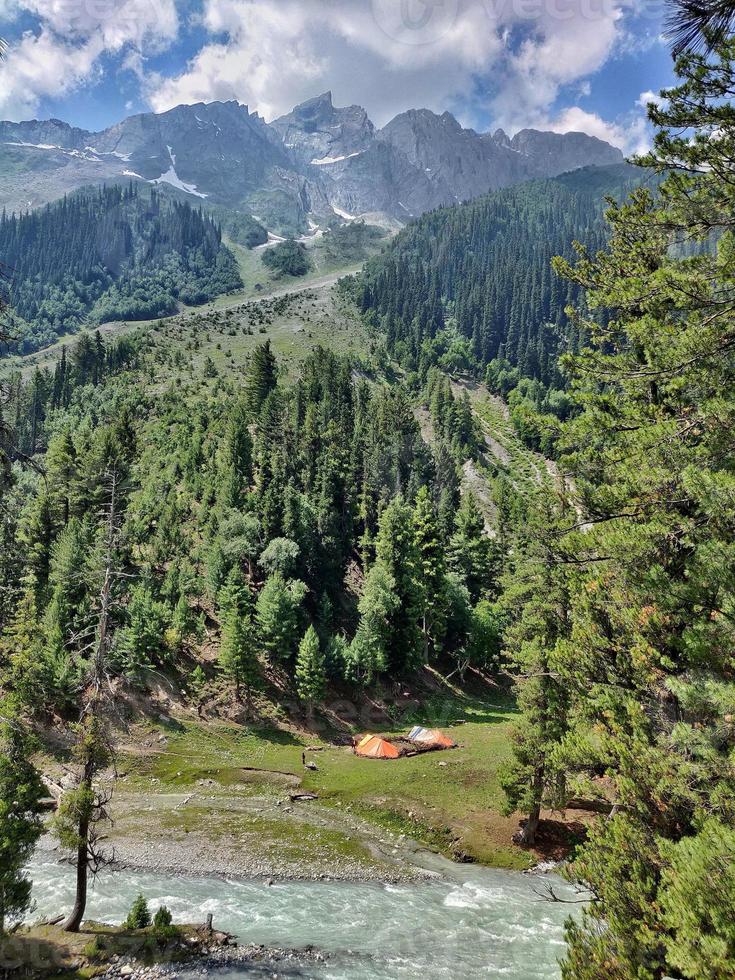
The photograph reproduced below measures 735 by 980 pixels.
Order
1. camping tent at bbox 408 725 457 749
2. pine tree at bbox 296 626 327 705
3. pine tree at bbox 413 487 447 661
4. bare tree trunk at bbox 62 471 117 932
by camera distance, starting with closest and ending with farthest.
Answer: bare tree trunk at bbox 62 471 117 932 → camping tent at bbox 408 725 457 749 → pine tree at bbox 296 626 327 705 → pine tree at bbox 413 487 447 661

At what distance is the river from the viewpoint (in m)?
21.9

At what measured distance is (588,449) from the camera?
15539 mm

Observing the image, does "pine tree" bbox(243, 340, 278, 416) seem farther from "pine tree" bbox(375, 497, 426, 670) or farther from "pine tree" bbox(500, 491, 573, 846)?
"pine tree" bbox(500, 491, 573, 846)

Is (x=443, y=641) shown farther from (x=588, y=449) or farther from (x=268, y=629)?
(x=588, y=449)

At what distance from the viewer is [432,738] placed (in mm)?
50719

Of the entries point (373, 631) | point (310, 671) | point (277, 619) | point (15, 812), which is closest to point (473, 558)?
point (373, 631)

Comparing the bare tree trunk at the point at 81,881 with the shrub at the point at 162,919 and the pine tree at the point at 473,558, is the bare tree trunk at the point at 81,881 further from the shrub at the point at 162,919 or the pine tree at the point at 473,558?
the pine tree at the point at 473,558

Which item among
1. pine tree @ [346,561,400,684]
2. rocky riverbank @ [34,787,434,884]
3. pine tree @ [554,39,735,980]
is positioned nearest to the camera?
pine tree @ [554,39,735,980]

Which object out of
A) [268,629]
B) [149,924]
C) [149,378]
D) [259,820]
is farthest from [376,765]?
[149,378]

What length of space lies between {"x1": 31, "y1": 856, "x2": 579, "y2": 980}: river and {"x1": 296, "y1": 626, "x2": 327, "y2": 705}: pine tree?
1007 inches

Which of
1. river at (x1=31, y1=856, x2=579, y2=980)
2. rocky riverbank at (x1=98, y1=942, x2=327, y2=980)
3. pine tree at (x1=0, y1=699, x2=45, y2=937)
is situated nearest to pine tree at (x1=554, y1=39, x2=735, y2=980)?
river at (x1=31, y1=856, x2=579, y2=980)

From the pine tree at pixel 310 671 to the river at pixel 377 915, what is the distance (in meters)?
25.6

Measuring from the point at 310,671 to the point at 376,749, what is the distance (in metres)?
9.86

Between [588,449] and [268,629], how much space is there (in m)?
47.4
